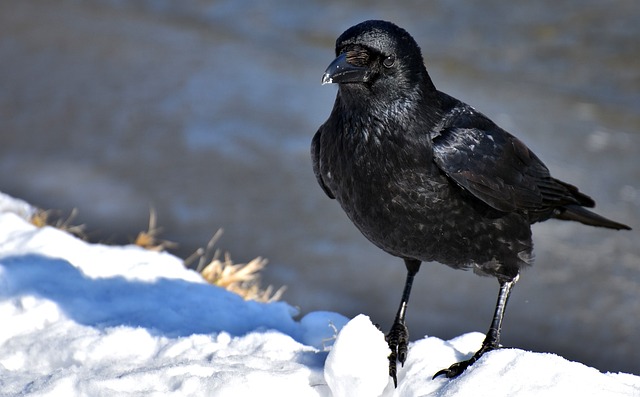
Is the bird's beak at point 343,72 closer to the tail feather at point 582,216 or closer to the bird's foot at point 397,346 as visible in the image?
the bird's foot at point 397,346

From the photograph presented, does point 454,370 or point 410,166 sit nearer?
point 454,370

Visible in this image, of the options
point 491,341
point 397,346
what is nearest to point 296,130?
point 397,346

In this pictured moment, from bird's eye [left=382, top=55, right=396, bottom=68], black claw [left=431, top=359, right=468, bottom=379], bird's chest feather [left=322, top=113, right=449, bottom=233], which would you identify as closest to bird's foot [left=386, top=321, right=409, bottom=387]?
black claw [left=431, top=359, right=468, bottom=379]

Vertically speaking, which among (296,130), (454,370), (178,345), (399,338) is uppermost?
(296,130)

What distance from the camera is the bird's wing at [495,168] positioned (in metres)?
3.54

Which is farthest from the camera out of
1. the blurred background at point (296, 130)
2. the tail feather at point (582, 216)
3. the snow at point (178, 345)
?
the blurred background at point (296, 130)

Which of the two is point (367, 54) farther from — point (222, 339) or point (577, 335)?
point (577, 335)

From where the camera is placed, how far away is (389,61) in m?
3.44

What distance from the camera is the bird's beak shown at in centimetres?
329

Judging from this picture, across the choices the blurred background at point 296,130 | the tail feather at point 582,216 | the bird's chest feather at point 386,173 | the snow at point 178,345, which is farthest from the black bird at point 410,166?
the blurred background at point 296,130

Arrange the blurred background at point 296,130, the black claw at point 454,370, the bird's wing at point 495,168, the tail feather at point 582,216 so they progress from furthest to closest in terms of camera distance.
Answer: the blurred background at point 296,130 < the tail feather at point 582,216 < the bird's wing at point 495,168 < the black claw at point 454,370

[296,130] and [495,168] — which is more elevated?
[296,130]

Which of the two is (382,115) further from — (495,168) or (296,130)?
(296,130)

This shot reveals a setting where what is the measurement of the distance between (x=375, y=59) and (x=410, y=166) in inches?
16.8
